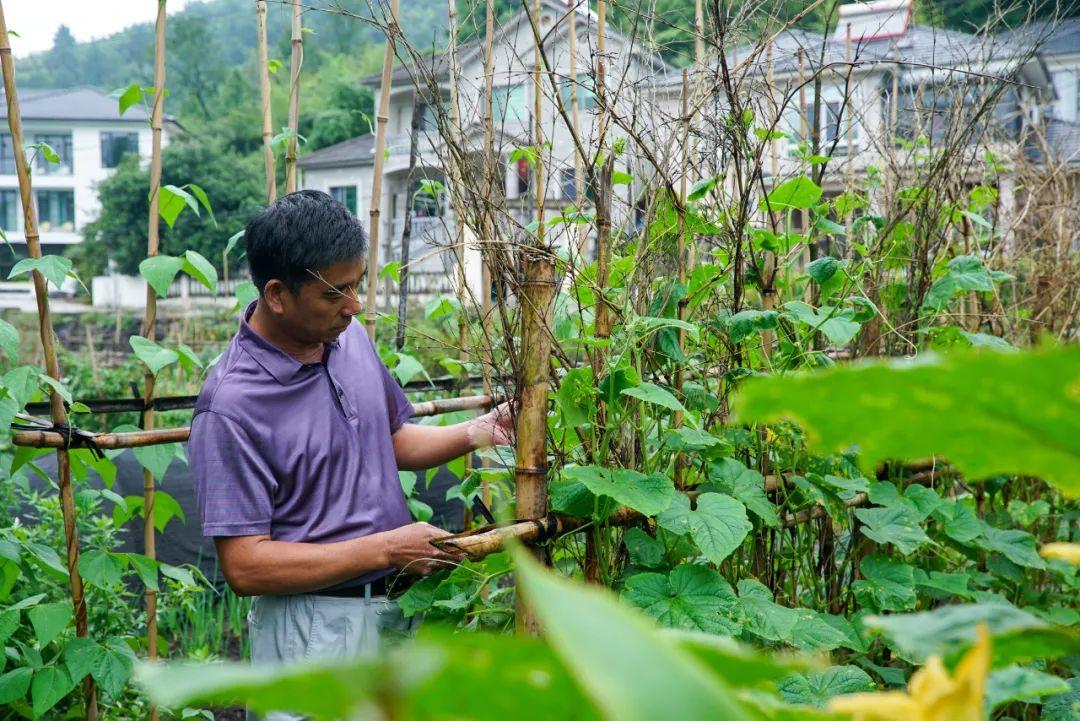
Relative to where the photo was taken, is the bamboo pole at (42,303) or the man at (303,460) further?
the bamboo pole at (42,303)

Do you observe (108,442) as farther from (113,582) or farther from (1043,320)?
(1043,320)

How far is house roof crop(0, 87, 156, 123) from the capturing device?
38.2 meters

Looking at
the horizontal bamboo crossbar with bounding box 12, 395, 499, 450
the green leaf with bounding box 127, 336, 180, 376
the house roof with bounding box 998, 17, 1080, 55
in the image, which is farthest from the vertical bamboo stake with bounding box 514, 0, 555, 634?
the house roof with bounding box 998, 17, 1080, 55

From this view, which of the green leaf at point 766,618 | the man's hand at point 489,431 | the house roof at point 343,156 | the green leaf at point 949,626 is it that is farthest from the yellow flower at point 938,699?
the house roof at point 343,156

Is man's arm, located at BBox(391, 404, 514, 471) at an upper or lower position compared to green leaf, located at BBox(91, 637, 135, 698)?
upper

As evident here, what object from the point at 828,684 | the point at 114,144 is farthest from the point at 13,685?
the point at 114,144

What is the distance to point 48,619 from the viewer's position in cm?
230

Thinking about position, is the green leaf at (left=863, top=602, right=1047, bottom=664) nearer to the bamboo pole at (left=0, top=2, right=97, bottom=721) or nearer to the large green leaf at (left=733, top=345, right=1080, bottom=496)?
the large green leaf at (left=733, top=345, right=1080, bottom=496)

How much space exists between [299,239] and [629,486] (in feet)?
2.94

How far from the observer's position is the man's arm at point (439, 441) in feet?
7.52

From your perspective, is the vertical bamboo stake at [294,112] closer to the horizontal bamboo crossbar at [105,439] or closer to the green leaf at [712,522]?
the horizontal bamboo crossbar at [105,439]

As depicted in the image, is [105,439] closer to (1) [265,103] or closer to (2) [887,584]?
(1) [265,103]

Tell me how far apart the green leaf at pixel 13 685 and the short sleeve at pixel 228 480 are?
2.49 ft

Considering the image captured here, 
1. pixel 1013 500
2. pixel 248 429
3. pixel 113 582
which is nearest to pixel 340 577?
pixel 248 429
